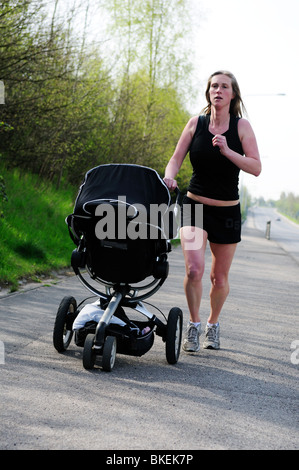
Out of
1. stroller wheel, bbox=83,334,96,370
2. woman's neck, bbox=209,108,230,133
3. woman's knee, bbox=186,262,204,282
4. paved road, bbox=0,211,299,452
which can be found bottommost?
paved road, bbox=0,211,299,452

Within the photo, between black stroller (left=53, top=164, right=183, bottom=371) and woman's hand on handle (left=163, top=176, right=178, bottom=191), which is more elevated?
woman's hand on handle (left=163, top=176, right=178, bottom=191)

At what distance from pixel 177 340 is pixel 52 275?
4743 mm

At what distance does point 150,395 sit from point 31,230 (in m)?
7.71

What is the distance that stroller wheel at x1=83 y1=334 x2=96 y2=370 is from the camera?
4.32 m

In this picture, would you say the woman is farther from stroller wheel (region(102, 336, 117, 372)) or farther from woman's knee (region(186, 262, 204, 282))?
stroller wheel (region(102, 336, 117, 372))

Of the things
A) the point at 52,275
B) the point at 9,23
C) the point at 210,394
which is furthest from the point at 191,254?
the point at 9,23

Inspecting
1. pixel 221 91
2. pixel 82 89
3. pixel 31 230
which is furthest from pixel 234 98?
pixel 82 89

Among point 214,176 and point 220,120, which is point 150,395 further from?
point 220,120

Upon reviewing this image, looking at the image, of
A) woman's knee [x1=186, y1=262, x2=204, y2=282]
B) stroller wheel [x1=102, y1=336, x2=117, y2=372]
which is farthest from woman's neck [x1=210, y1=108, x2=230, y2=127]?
stroller wheel [x1=102, y1=336, x2=117, y2=372]

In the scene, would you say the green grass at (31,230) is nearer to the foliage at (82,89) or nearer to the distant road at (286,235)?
the foliage at (82,89)

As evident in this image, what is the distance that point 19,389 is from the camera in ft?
12.8

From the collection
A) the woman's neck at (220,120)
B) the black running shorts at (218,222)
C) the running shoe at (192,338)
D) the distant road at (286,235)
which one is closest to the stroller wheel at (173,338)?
the running shoe at (192,338)

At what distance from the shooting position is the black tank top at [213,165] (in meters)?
5.05
